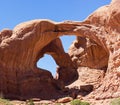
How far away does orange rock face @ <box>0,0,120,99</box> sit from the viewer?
26047 mm

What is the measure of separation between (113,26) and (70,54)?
10398 millimetres

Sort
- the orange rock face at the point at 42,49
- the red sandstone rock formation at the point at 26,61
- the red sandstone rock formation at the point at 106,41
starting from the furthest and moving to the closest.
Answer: the red sandstone rock formation at the point at 26,61
the orange rock face at the point at 42,49
the red sandstone rock formation at the point at 106,41

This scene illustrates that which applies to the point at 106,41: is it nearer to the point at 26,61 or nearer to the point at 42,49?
the point at 26,61

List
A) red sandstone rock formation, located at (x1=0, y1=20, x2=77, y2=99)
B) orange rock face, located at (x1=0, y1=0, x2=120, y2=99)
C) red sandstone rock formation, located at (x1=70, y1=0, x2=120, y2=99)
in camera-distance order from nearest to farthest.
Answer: red sandstone rock formation, located at (x1=70, y1=0, x2=120, y2=99) → orange rock face, located at (x1=0, y1=0, x2=120, y2=99) → red sandstone rock formation, located at (x1=0, y1=20, x2=77, y2=99)

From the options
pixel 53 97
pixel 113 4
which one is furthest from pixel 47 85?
pixel 113 4

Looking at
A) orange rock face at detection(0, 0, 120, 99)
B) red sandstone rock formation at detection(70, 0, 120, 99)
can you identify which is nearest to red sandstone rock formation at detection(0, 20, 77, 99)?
orange rock face at detection(0, 0, 120, 99)

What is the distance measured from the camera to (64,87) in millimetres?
30844

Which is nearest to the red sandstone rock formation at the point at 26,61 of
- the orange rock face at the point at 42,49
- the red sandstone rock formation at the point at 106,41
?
the orange rock face at the point at 42,49

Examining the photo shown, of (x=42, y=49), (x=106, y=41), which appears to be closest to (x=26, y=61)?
(x=42, y=49)

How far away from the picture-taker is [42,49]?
32.1 metres

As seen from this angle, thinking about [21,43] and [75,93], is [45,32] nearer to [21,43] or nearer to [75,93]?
[21,43]

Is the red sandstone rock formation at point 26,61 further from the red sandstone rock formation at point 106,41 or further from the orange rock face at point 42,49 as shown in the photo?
the red sandstone rock formation at point 106,41

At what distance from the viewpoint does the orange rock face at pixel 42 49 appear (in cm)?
2605

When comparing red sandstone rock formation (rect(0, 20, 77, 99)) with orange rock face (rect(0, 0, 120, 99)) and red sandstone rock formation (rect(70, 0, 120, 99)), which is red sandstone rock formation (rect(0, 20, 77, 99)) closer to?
orange rock face (rect(0, 0, 120, 99))
